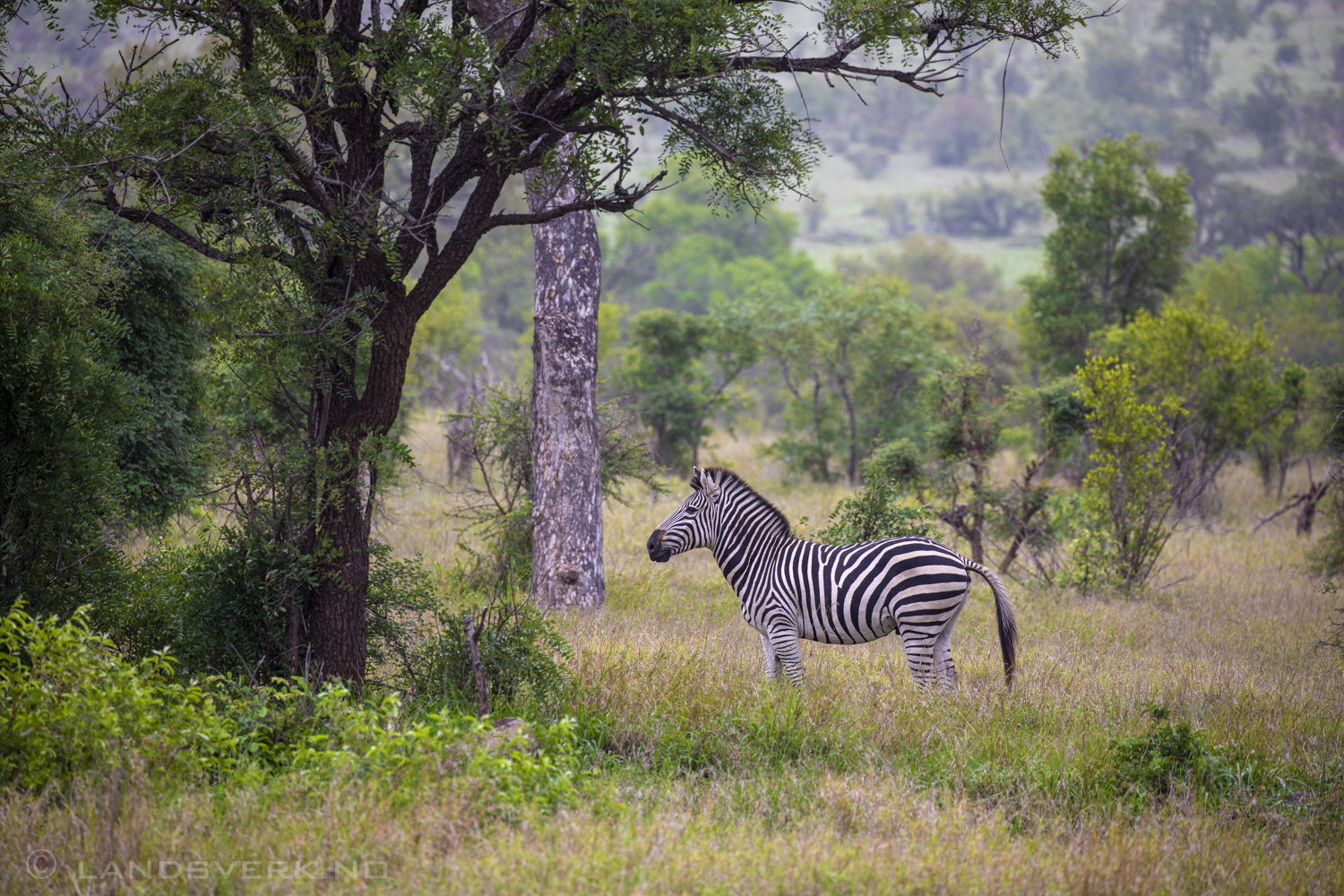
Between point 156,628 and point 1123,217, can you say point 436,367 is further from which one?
point 156,628

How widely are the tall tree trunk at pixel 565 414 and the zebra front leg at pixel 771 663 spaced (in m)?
3.15

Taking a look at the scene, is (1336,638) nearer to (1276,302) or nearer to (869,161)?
(1276,302)

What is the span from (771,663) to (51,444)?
5.07 m

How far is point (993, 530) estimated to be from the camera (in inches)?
518

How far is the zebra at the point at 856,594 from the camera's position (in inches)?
269

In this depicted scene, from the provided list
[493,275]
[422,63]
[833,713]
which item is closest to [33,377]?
[422,63]

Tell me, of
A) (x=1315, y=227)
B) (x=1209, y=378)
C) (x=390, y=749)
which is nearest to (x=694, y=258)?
(x=1315, y=227)

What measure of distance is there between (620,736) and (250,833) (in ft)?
8.01

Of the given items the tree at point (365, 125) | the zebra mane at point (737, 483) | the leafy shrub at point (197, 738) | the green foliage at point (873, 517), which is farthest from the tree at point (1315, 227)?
the leafy shrub at point (197, 738)

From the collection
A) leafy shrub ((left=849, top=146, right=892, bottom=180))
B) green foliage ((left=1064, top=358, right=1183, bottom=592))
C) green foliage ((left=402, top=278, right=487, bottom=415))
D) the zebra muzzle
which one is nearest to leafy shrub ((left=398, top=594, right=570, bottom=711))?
the zebra muzzle

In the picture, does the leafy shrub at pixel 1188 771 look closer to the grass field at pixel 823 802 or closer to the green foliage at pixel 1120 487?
the grass field at pixel 823 802

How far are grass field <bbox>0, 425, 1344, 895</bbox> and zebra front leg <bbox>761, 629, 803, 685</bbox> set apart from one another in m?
0.28

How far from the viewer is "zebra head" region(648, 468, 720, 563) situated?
24.7 feet

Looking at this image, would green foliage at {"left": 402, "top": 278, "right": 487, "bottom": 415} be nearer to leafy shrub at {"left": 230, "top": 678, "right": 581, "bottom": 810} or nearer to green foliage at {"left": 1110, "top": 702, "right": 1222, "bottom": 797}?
leafy shrub at {"left": 230, "top": 678, "right": 581, "bottom": 810}
